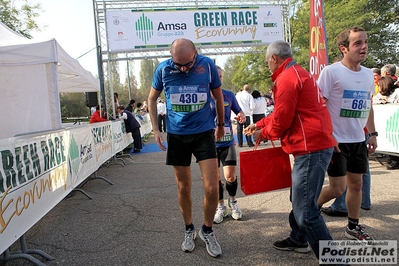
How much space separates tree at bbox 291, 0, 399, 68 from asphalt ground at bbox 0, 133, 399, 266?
1038 inches

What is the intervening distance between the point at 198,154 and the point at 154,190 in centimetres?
294

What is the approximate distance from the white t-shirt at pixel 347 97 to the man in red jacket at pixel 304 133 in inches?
23.8

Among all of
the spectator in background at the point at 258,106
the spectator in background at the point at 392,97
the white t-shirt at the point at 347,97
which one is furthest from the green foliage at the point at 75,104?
the white t-shirt at the point at 347,97

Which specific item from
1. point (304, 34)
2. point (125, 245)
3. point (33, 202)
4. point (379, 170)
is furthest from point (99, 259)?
point (304, 34)

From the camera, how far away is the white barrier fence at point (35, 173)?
9.19ft

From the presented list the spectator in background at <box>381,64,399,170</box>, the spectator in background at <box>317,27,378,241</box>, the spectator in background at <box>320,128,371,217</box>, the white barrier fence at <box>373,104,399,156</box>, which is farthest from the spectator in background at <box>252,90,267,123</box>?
the spectator in background at <box>317,27,378,241</box>

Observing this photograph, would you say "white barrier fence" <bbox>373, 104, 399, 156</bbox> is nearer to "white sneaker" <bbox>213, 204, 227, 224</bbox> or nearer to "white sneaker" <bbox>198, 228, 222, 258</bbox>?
"white sneaker" <bbox>213, 204, 227, 224</bbox>

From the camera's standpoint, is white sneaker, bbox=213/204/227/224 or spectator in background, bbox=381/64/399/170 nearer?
white sneaker, bbox=213/204/227/224

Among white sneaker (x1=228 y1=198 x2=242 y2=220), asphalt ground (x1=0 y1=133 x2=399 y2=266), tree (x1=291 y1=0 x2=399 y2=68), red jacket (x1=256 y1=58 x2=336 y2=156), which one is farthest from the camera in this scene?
tree (x1=291 y1=0 x2=399 y2=68)

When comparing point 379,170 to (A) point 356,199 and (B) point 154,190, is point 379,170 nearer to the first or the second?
(A) point 356,199

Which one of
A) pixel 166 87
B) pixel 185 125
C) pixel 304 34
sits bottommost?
pixel 185 125

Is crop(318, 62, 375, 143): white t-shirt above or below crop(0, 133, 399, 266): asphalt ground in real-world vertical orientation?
above

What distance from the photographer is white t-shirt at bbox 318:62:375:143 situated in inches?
115

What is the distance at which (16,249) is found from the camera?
345 cm
